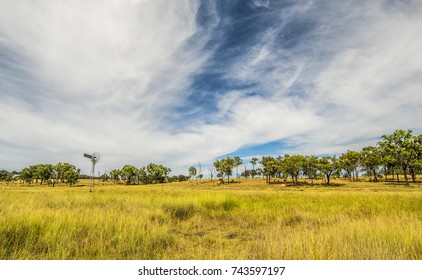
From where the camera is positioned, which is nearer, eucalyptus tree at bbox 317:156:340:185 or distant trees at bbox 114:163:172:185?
eucalyptus tree at bbox 317:156:340:185

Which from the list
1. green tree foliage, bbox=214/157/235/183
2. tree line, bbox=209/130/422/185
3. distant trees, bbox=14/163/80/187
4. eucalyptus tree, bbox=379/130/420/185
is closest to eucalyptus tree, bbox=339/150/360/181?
tree line, bbox=209/130/422/185

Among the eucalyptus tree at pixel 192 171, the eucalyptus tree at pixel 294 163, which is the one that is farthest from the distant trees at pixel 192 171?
the eucalyptus tree at pixel 294 163

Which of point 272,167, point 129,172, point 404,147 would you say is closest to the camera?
point 404,147

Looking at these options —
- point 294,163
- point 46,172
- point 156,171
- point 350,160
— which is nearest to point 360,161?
point 350,160

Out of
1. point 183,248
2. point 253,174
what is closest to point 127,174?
point 253,174

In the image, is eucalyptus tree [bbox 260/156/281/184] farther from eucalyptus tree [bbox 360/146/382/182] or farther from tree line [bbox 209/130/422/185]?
eucalyptus tree [bbox 360/146/382/182]

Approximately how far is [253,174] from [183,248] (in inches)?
5076

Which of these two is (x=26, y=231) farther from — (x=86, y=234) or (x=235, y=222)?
(x=235, y=222)

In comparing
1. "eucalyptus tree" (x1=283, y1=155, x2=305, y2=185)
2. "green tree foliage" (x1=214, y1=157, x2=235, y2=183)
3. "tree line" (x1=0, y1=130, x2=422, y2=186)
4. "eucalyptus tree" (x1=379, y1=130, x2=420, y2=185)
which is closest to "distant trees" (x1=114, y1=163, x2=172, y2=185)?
"tree line" (x1=0, y1=130, x2=422, y2=186)

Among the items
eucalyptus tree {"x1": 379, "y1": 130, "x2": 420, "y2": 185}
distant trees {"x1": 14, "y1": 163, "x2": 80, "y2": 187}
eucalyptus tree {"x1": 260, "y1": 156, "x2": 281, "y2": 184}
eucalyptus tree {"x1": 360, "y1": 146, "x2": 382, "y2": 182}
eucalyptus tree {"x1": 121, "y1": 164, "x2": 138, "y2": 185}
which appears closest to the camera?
eucalyptus tree {"x1": 379, "y1": 130, "x2": 420, "y2": 185}

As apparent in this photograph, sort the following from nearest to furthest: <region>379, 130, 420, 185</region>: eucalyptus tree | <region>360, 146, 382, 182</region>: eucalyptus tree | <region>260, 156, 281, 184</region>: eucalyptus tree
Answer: <region>379, 130, 420, 185</region>: eucalyptus tree → <region>360, 146, 382, 182</region>: eucalyptus tree → <region>260, 156, 281, 184</region>: eucalyptus tree

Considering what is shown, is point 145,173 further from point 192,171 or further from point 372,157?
point 372,157

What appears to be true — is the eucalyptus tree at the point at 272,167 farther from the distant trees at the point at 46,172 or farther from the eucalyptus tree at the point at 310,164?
the distant trees at the point at 46,172
